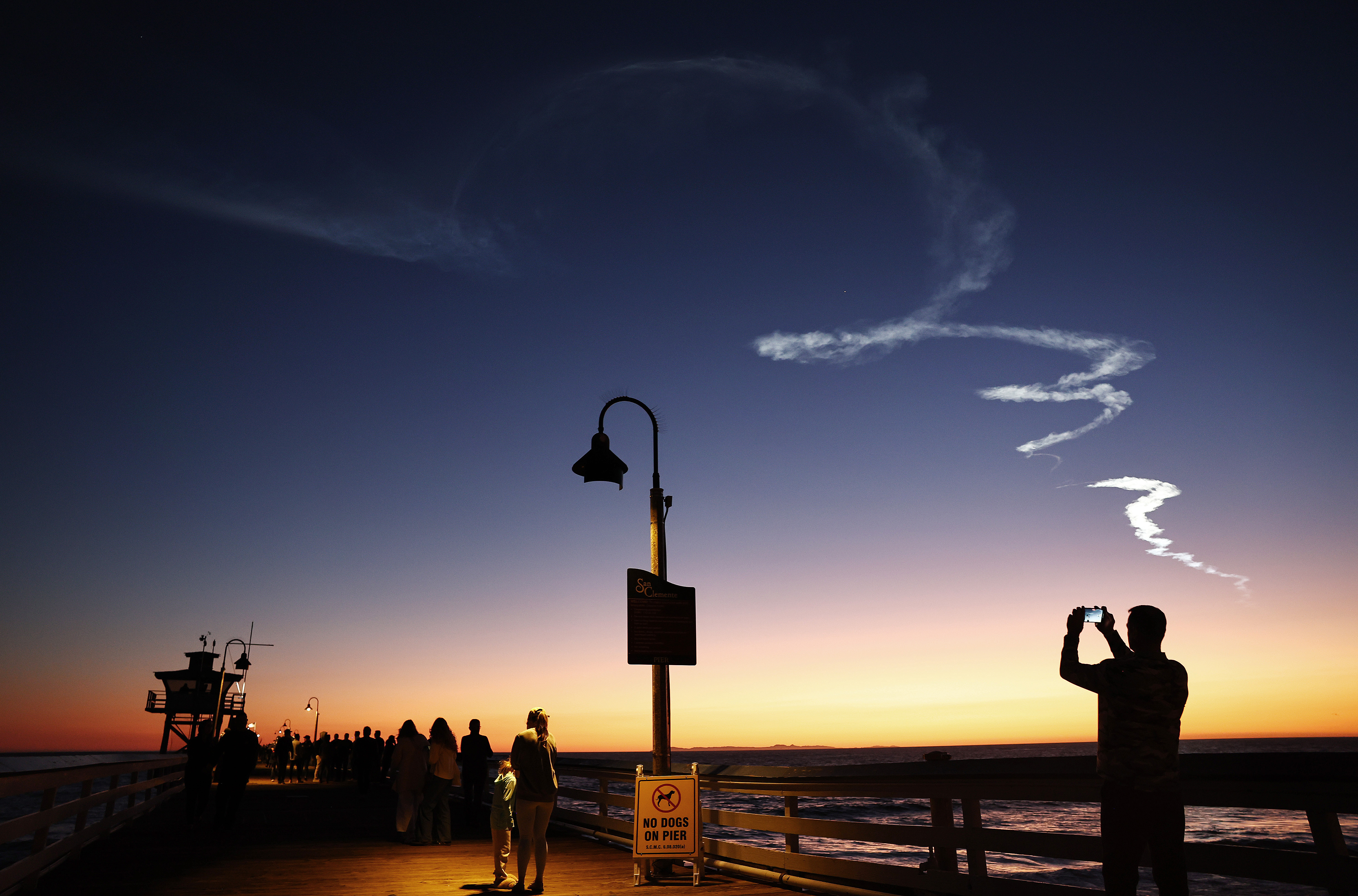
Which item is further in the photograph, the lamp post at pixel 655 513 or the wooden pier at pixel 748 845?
the lamp post at pixel 655 513

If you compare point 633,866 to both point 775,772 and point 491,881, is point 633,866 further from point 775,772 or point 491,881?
point 775,772

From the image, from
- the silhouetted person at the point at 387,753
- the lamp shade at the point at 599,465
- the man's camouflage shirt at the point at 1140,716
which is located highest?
the lamp shade at the point at 599,465

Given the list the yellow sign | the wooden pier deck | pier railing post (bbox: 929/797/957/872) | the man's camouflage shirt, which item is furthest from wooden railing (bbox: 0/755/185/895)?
the man's camouflage shirt

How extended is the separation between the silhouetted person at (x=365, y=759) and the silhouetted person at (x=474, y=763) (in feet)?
30.1

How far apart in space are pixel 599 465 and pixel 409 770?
613 centimetres

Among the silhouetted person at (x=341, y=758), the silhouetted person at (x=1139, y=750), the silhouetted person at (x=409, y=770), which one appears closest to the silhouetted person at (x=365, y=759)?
the silhouetted person at (x=341, y=758)

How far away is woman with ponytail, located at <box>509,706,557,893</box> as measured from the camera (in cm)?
892

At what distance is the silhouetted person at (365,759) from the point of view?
26.0 m

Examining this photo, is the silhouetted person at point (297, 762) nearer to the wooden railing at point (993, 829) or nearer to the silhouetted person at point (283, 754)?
the silhouetted person at point (283, 754)

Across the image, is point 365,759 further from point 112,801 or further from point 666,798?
point 666,798

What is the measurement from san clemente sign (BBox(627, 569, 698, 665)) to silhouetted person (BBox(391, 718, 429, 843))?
17.6 ft

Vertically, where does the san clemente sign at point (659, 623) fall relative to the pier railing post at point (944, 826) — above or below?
above

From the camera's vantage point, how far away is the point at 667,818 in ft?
30.6

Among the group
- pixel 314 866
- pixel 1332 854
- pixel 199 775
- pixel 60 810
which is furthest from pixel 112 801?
pixel 1332 854
